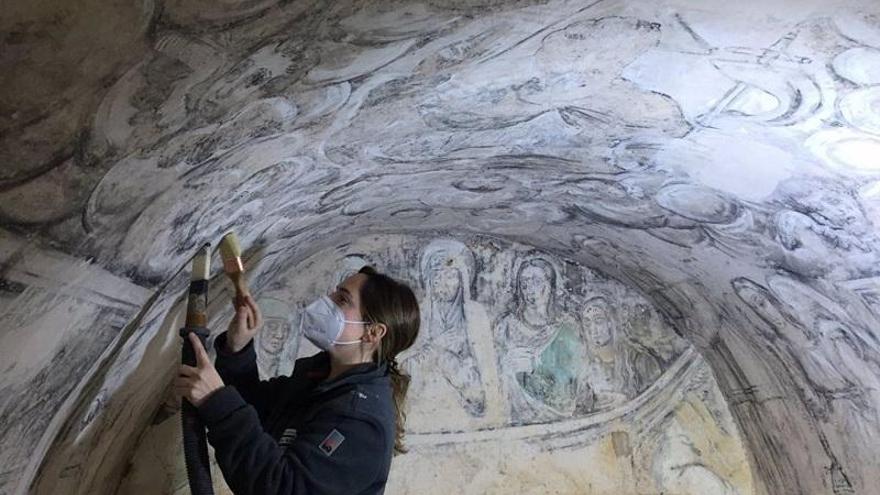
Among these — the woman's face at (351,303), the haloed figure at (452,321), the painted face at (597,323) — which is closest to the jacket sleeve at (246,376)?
the woman's face at (351,303)

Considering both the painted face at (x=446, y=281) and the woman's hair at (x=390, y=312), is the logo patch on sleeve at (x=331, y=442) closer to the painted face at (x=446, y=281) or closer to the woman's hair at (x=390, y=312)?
the woman's hair at (x=390, y=312)

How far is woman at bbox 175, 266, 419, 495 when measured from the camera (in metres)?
2.62

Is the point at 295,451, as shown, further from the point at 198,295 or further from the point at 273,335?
the point at 273,335

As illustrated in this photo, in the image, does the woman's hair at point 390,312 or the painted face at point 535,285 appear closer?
the woman's hair at point 390,312

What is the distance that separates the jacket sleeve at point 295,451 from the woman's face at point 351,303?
16.7 inches

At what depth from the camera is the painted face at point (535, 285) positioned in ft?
21.5

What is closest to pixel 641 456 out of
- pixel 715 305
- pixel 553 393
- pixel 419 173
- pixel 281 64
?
pixel 553 393

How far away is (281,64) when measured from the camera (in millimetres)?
2838

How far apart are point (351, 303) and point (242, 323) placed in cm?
41

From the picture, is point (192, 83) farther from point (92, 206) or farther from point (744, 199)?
point (744, 199)

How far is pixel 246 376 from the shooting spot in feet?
11.1

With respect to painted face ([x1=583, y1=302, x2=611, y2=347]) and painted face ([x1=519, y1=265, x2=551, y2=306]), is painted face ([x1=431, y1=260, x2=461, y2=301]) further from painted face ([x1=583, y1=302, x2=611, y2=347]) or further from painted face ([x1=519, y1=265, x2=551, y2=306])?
painted face ([x1=583, y1=302, x2=611, y2=347])

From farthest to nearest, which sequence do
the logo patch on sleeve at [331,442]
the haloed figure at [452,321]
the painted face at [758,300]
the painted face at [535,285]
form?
the painted face at [535,285]
the haloed figure at [452,321]
the painted face at [758,300]
the logo patch on sleeve at [331,442]

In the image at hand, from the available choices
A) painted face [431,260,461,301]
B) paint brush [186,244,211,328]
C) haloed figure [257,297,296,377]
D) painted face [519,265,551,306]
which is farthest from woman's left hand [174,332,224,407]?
painted face [519,265,551,306]
